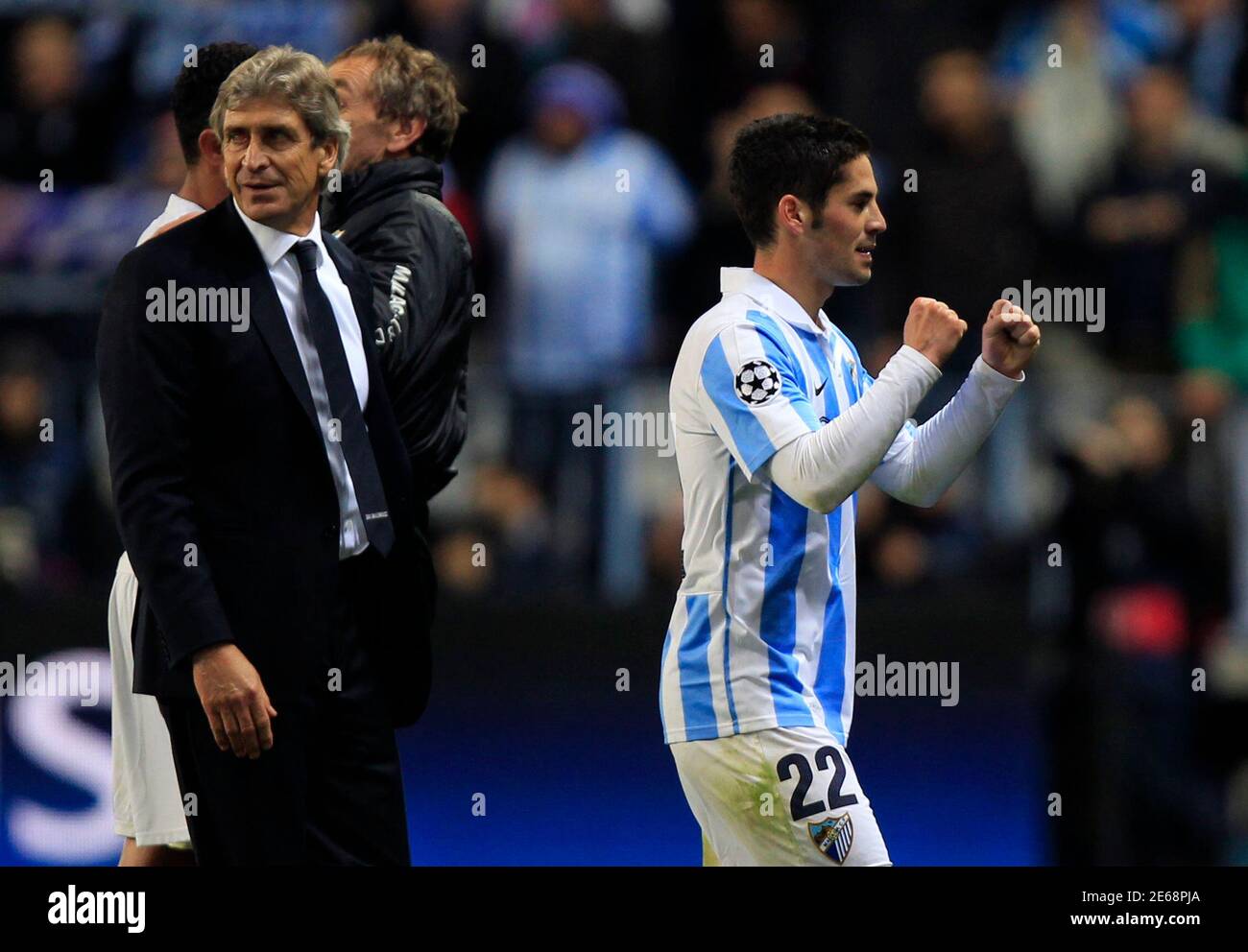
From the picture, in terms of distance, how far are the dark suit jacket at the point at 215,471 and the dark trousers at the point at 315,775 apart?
67 mm

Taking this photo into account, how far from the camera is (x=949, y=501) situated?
9.04 metres

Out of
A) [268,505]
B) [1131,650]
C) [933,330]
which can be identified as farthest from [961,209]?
[268,505]

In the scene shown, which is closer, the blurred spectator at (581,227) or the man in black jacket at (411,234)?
Answer: the man in black jacket at (411,234)

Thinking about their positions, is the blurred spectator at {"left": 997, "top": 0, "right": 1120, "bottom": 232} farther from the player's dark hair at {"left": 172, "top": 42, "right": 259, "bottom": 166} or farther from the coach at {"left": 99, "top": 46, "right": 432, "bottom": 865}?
the coach at {"left": 99, "top": 46, "right": 432, "bottom": 865}

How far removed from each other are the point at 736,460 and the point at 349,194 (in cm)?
139

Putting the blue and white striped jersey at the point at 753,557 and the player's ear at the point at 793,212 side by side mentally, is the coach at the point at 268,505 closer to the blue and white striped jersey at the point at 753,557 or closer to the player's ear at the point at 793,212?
the blue and white striped jersey at the point at 753,557

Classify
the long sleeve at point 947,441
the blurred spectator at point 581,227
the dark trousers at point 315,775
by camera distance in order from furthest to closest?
the blurred spectator at point 581,227 → the long sleeve at point 947,441 → the dark trousers at point 315,775

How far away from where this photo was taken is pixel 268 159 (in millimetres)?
5074

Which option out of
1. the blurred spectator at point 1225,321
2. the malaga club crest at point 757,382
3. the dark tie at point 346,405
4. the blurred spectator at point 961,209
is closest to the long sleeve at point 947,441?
the malaga club crest at point 757,382

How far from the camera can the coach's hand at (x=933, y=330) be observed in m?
5.09

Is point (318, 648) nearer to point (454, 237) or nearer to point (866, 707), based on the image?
point (454, 237)

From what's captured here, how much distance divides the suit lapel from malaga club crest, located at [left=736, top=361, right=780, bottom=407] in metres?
0.94

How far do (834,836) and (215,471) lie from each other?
5.09ft
